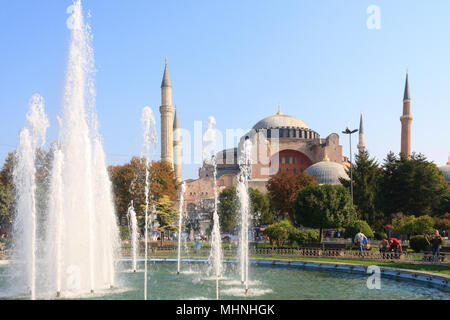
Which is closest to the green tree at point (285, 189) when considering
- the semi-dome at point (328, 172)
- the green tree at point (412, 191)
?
the green tree at point (412, 191)

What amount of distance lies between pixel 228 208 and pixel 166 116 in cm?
2224

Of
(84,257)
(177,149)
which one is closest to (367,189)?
(84,257)

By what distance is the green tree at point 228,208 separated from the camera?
29328 millimetres

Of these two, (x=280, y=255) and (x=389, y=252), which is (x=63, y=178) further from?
(x=389, y=252)

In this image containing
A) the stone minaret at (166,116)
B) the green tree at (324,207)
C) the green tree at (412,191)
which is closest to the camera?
the green tree at (324,207)

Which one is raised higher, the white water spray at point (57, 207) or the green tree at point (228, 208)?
the white water spray at point (57, 207)

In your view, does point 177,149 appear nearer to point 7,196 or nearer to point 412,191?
point 7,196

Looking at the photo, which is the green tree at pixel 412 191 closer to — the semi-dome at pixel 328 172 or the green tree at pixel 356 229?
the green tree at pixel 356 229

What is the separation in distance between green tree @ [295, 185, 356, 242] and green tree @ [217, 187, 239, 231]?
26.0 feet

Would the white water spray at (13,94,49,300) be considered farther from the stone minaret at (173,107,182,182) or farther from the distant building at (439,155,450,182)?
the distant building at (439,155,450,182)

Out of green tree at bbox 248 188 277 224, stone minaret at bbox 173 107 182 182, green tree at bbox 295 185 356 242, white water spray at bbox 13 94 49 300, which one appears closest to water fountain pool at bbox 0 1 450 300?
white water spray at bbox 13 94 49 300

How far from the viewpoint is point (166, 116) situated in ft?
163
